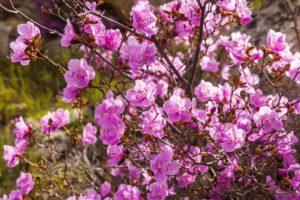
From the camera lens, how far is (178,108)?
2.29m

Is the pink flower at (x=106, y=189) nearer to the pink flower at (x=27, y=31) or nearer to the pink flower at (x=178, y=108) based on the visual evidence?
the pink flower at (x=178, y=108)

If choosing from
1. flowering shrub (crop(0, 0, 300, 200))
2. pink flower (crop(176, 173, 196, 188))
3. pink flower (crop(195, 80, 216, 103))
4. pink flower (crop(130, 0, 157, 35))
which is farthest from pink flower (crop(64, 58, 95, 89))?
pink flower (crop(176, 173, 196, 188))

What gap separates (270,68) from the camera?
265 centimetres

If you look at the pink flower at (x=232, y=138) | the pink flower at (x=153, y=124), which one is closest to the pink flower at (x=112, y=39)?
the pink flower at (x=153, y=124)

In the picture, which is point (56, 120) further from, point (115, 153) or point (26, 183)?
point (115, 153)

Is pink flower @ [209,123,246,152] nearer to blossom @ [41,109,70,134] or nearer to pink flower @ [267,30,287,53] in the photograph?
pink flower @ [267,30,287,53]

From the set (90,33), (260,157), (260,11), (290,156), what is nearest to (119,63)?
(90,33)

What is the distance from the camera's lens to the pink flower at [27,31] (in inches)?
92.7

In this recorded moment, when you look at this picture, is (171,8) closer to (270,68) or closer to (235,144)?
(270,68)

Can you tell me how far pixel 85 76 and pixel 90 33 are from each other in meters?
0.27

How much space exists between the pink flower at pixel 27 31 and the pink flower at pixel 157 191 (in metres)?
0.89

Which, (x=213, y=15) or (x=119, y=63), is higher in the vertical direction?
(x=213, y=15)

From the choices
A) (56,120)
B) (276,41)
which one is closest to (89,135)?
(56,120)

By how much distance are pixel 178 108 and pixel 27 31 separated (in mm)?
781
